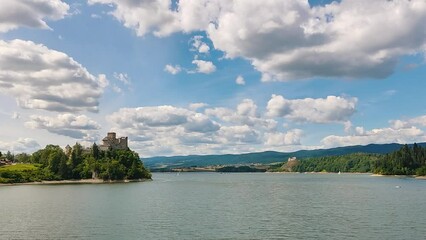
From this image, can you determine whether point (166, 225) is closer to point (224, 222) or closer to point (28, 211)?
point (224, 222)

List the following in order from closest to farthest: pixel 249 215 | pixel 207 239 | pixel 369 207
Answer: pixel 207 239 → pixel 249 215 → pixel 369 207

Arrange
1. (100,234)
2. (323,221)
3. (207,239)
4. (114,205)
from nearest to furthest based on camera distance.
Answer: (207,239)
(100,234)
(323,221)
(114,205)

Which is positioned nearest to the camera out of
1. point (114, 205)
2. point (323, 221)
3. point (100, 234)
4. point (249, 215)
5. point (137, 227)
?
point (100, 234)

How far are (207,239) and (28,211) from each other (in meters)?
46.8

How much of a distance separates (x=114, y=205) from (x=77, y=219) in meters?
A: 25.4

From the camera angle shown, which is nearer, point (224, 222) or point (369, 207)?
point (224, 222)

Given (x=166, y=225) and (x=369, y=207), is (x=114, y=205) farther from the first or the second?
(x=369, y=207)

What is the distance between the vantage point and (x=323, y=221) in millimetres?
70562

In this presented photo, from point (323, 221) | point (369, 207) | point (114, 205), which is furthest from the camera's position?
point (114, 205)

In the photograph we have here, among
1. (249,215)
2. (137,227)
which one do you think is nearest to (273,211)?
(249,215)

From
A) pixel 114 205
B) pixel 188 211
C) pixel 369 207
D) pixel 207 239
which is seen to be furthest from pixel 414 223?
pixel 114 205

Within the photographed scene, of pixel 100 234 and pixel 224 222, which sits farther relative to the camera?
pixel 224 222

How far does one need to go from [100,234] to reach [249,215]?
30012 millimetres

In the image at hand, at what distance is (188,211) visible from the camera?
86688mm
